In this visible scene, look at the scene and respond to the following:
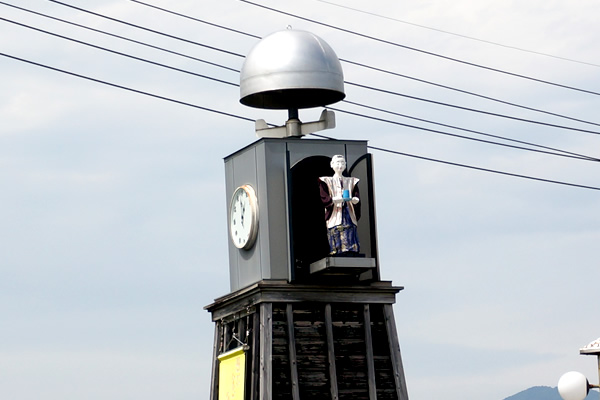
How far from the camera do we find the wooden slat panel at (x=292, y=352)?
907 inches

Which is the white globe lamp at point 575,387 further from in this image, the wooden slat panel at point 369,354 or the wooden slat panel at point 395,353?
the wooden slat panel at point 369,354

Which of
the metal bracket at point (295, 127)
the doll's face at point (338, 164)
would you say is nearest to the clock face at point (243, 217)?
the metal bracket at point (295, 127)

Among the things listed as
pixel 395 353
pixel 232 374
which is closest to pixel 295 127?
pixel 395 353

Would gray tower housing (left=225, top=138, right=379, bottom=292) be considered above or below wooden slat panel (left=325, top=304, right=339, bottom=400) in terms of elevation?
above

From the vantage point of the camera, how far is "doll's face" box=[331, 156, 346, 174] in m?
23.5

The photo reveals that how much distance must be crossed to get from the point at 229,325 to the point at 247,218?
2108 millimetres

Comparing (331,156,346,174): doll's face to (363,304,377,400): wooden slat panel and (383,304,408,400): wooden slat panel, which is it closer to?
(363,304,377,400): wooden slat panel

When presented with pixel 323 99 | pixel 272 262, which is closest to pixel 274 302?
pixel 272 262

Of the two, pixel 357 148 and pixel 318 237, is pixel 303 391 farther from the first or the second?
pixel 357 148

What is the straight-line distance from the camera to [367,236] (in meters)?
24.3

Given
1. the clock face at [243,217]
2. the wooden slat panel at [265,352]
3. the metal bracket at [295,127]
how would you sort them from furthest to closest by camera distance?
the metal bracket at [295,127] → the clock face at [243,217] → the wooden slat panel at [265,352]

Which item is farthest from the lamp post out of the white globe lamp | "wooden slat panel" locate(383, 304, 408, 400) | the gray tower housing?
the gray tower housing

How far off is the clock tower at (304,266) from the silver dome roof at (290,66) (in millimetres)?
18

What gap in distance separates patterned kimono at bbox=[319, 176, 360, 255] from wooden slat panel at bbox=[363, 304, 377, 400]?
4.32ft
